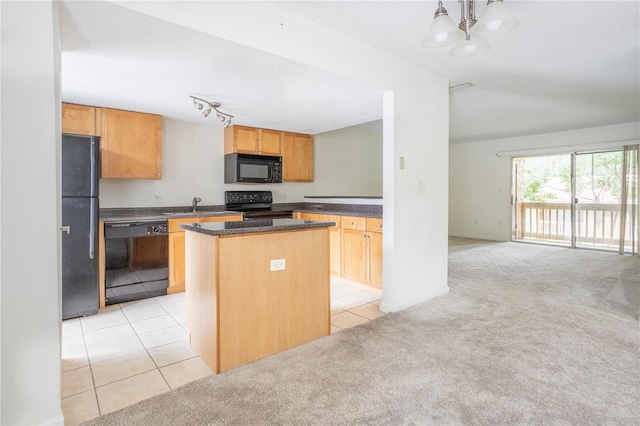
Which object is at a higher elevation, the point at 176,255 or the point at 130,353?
the point at 176,255

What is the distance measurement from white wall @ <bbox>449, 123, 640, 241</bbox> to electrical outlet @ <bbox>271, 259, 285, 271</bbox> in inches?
251

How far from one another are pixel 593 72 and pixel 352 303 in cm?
330

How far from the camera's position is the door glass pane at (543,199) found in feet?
21.4

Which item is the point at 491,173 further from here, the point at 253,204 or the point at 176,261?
the point at 176,261

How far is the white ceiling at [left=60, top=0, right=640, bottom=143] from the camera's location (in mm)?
2020

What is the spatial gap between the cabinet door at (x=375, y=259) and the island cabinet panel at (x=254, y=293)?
1.23m

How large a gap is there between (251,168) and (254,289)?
8.95ft

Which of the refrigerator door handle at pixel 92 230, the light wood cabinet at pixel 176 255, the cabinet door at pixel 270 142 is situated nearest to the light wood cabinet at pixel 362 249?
the cabinet door at pixel 270 142

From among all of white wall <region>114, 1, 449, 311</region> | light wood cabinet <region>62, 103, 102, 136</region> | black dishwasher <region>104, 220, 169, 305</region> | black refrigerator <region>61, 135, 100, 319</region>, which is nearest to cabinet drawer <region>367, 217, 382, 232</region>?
white wall <region>114, 1, 449, 311</region>

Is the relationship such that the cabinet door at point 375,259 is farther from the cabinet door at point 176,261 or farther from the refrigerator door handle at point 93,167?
the refrigerator door handle at point 93,167

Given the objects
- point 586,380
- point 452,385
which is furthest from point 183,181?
point 586,380

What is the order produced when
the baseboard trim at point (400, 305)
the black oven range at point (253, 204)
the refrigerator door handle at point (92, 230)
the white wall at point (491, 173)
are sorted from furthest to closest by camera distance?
the white wall at point (491, 173) < the black oven range at point (253, 204) < the baseboard trim at point (400, 305) < the refrigerator door handle at point (92, 230)

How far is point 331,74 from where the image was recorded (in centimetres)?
249

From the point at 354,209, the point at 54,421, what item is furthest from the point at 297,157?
the point at 54,421
